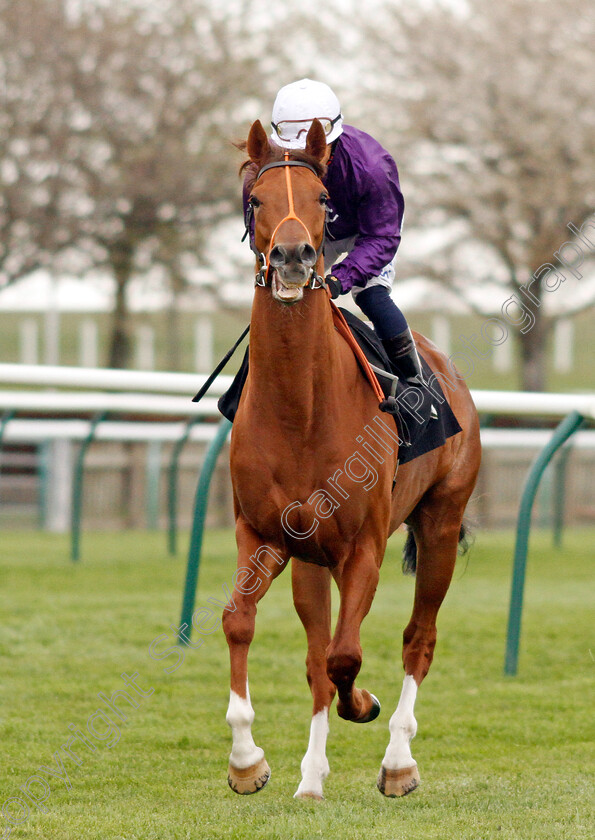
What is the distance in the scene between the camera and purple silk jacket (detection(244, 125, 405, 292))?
417cm

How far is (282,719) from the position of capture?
553cm

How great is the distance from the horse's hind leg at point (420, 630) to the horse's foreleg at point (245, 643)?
65 centimetres

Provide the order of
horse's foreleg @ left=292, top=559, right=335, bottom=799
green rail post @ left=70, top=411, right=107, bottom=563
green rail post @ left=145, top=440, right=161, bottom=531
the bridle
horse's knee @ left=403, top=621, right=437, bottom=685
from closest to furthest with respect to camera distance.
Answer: the bridle → horse's foreleg @ left=292, top=559, right=335, bottom=799 → horse's knee @ left=403, top=621, right=437, bottom=685 → green rail post @ left=70, top=411, right=107, bottom=563 → green rail post @ left=145, top=440, right=161, bottom=531

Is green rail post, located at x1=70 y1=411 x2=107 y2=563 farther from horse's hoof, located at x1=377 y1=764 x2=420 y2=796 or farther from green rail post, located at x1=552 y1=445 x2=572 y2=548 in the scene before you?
horse's hoof, located at x1=377 y1=764 x2=420 y2=796

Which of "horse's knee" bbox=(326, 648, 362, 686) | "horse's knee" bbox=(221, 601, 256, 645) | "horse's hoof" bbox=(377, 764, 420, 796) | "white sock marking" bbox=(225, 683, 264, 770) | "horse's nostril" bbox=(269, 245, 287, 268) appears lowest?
"horse's hoof" bbox=(377, 764, 420, 796)

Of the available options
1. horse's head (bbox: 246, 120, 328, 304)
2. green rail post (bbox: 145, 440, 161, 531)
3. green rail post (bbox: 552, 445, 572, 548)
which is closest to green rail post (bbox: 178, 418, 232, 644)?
horse's head (bbox: 246, 120, 328, 304)

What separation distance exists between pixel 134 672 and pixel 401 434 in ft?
8.87

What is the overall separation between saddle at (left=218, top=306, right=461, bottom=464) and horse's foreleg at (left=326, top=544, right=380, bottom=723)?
0.55 meters

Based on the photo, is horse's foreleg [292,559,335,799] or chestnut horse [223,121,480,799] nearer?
chestnut horse [223,121,480,799]

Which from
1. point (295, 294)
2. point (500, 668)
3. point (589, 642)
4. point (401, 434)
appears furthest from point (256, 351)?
point (589, 642)

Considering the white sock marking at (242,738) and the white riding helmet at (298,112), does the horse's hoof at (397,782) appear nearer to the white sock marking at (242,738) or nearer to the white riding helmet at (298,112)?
the white sock marking at (242,738)

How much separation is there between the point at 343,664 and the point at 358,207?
163 centimetres

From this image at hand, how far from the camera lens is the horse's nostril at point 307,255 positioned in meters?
3.47

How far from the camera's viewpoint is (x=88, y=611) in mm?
8070
